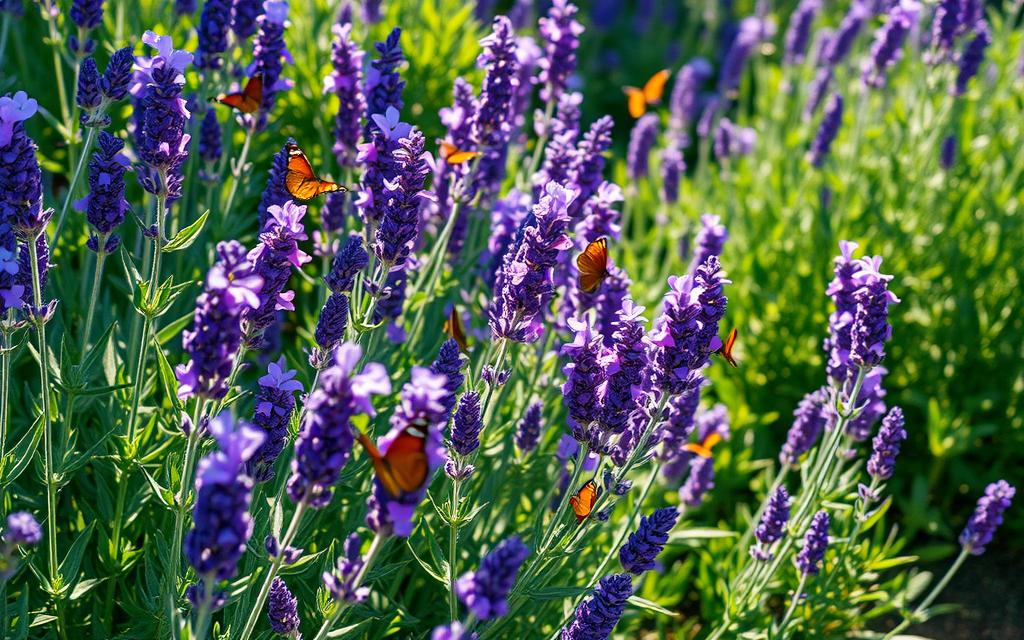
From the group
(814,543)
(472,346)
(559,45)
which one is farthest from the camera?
(559,45)

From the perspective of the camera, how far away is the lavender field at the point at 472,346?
239cm

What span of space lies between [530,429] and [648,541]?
87cm

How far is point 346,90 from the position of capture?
3344mm

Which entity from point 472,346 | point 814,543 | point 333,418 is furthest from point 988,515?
point 333,418

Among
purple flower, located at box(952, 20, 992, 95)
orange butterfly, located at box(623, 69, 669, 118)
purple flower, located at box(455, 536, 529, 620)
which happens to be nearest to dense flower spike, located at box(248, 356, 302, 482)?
purple flower, located at box(455, 536, 529, 620)

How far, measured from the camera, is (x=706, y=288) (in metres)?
2.42

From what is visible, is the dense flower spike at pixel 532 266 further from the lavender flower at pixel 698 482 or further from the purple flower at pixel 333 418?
the lavender flower at pixel 698 482

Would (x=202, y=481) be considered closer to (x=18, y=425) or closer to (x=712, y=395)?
(x=18, y=425)

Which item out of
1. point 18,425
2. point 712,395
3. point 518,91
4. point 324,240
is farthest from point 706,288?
point 712,395

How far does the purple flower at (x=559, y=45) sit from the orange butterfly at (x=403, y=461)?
243 cm

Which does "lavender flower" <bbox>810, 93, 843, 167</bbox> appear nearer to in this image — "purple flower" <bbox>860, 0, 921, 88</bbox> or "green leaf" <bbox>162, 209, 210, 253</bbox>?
"purple flower" <bbox>860, 0, 921, 88</bbox>

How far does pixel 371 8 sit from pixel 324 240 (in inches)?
95.0

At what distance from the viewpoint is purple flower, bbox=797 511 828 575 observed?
10.5 feet

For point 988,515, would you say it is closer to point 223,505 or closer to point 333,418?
point 333,418
